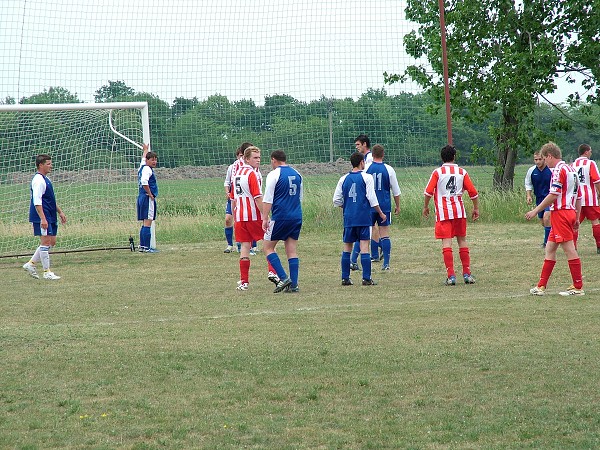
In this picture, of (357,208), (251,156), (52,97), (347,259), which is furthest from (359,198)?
(52,97)

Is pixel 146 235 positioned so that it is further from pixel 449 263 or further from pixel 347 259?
pixel 449 263

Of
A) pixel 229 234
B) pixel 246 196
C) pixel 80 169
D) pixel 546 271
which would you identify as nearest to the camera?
pixel 546 271

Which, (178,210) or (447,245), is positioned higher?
(178,210)

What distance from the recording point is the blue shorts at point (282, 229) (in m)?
11.8

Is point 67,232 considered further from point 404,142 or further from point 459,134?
point 459,134

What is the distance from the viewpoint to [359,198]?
1216 centimetres

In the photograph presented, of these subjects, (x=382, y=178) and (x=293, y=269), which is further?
(x=382, y=178)

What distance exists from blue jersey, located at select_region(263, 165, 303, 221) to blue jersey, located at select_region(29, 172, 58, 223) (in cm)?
418

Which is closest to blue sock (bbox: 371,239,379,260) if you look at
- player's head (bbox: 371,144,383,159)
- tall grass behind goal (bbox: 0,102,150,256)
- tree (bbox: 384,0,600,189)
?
player's head (bbox: 371,144,383,159)

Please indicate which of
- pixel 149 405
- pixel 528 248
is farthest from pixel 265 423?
pixel 528 248

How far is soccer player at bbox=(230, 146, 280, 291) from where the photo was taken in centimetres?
1185

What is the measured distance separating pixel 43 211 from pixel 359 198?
5117mm

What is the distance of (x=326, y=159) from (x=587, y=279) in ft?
36.0

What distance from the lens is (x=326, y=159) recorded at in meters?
22.3
